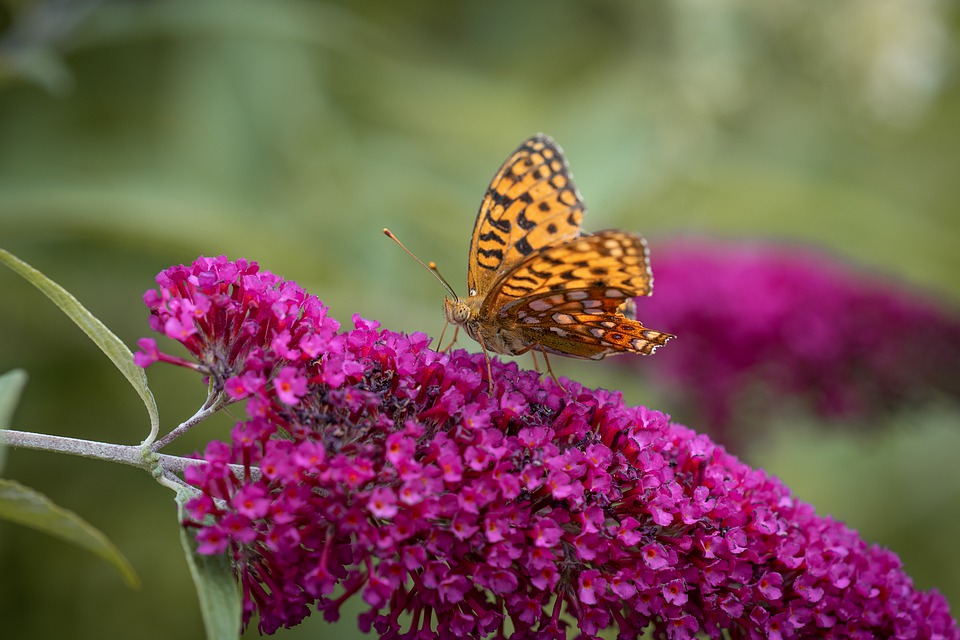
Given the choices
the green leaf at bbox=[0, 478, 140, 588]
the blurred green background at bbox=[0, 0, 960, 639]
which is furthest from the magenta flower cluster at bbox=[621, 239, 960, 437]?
the green leaf at bbox=[0, 478, 140, 588]

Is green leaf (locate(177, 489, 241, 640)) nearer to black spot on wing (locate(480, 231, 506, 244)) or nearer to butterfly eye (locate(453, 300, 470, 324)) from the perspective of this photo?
butterfly eye (locate(453, 300, 470, 324))

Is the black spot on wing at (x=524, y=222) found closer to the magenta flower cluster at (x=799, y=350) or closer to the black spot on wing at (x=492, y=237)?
the black spot on wing at (x=492, y=237)

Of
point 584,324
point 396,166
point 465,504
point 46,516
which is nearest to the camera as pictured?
point 46,516

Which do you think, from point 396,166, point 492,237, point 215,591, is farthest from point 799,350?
point 215,591

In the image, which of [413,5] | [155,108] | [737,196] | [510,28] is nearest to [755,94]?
[737,196]

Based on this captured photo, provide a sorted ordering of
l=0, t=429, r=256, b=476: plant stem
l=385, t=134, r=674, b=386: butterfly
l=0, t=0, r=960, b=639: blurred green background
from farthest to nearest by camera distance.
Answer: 1. l=0, t=0, r=960, b=639: blurred green background
2. l=385, t=134, r=674, b=386: butterfly
3. l=0, t=429, r=256, b=476: plant stem

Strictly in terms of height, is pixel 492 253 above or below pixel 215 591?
above

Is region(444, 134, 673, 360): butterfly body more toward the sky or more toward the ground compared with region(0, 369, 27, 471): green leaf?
more toward the sky

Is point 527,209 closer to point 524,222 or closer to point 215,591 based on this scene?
point 524,222

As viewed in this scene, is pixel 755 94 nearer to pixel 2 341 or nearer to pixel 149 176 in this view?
pixel 149 176
